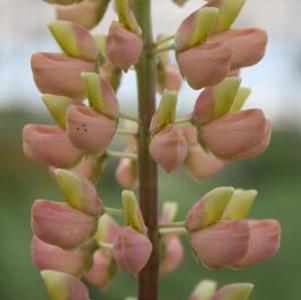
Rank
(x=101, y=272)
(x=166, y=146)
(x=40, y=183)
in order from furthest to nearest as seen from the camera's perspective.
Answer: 1. (x=40, y=183)
2. (x=101, y=272)
3. (x=166, y=146)

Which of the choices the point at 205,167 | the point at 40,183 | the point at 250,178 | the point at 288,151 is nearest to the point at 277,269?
the point at 40,183

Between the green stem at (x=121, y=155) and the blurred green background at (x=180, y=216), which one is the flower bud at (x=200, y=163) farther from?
the blurred green background at (x=180, y=216)

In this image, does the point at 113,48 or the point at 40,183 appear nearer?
the point at 113,48

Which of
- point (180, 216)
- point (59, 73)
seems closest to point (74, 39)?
point (59, 73)

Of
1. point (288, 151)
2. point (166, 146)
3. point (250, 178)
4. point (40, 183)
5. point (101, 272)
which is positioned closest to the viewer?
point (166, 146)

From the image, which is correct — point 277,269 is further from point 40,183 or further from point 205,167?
point 205,167

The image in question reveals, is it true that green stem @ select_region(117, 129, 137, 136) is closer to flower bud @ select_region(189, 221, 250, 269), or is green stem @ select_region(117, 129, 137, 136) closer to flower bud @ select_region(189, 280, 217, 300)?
flower bud @ select_region(189, 221, 250, 269)
